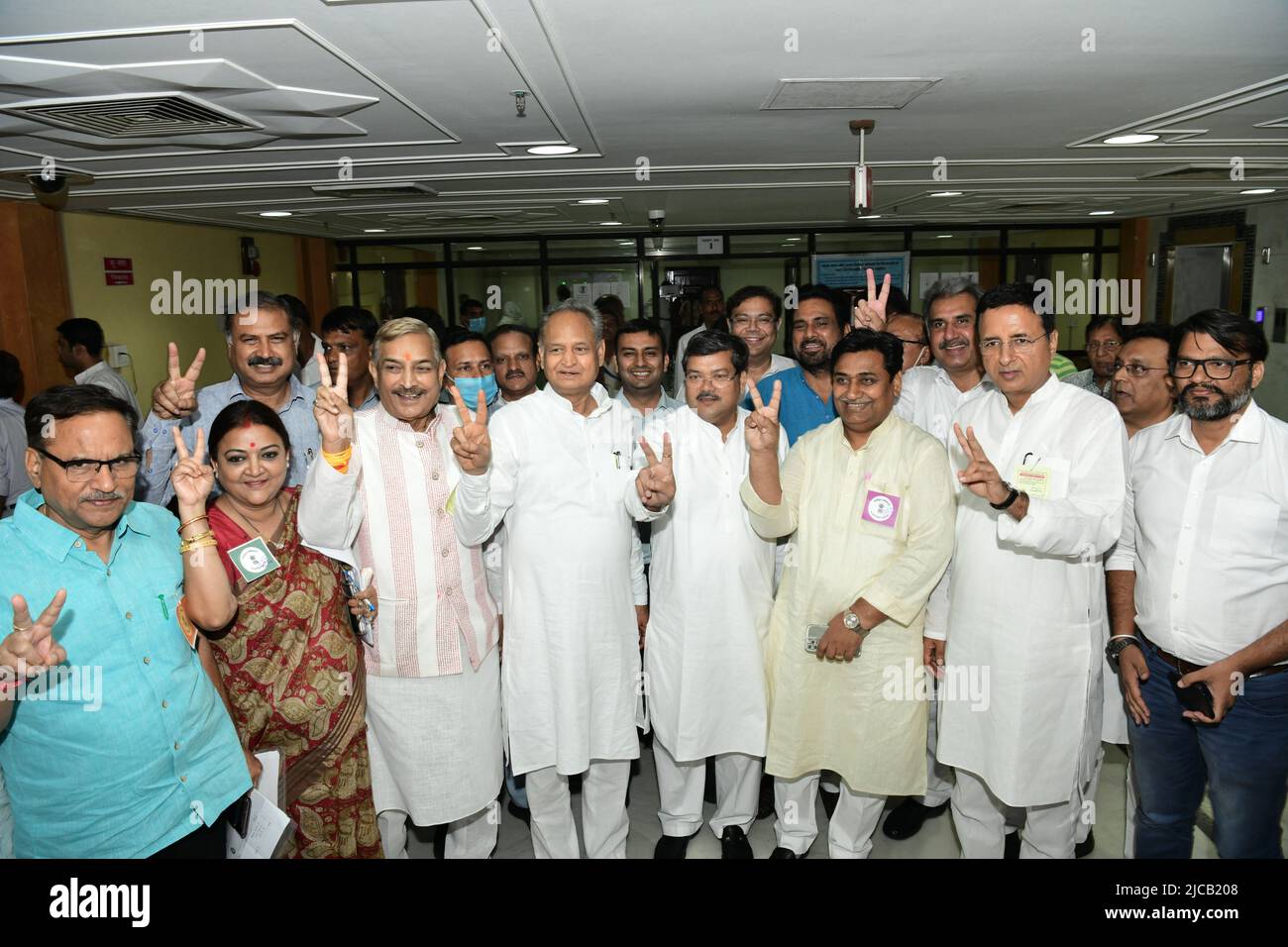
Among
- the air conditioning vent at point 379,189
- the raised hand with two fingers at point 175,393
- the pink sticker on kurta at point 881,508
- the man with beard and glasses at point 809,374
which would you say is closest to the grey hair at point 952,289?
the man with beard and glasses at point 809,374

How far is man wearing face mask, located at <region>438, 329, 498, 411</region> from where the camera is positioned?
10.7 feet

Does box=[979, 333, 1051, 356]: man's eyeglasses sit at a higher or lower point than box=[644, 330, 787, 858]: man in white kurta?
higher

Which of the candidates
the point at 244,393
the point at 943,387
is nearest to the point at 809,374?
the point at 943,387

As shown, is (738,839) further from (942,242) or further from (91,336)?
(942,242)

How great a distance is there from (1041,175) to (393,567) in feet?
17.3

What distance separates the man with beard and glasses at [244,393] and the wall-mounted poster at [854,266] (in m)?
8.34

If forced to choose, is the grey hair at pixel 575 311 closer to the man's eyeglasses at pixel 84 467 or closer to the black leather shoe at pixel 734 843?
the man's eyeglasses at pixel 84 467

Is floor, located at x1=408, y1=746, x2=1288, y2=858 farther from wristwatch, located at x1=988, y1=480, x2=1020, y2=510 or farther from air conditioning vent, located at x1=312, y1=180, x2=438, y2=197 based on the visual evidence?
air conditioning vent, located at x1=312, y1=180, x2=438, y2=197

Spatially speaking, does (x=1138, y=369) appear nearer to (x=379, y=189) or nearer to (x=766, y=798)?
(x=766, y=798)

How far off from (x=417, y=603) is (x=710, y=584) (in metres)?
0.93

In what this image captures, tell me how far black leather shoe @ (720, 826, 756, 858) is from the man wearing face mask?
6.10 ft

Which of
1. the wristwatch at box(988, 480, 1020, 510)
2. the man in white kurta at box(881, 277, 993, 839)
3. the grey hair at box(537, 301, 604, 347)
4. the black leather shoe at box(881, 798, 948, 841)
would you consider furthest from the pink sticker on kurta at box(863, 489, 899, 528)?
the black leather shoe at box(881, 798, 948, 841)

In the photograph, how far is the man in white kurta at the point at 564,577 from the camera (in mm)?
2580

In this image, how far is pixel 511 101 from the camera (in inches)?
127
